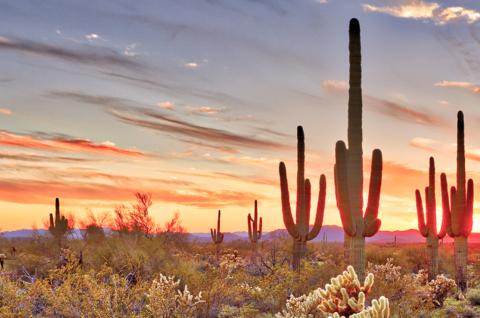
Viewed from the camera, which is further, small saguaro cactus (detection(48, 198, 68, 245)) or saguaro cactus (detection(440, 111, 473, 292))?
small saguaro cactus (detection(48, 198, 68, 245))

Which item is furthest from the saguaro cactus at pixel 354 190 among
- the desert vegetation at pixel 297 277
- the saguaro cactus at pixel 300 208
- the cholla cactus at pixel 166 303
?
the cholla cactus at pixel 166 303

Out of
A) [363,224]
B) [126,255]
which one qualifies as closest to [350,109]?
[363,224]

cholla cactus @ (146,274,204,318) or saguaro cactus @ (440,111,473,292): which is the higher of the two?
saguaro cactus @ (440,111,473,292)

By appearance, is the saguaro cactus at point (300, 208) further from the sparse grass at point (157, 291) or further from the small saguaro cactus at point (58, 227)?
the small saguaro cactus at point (58, 227)

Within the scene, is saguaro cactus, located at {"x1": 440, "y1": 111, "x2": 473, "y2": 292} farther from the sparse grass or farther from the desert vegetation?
the sparse grass

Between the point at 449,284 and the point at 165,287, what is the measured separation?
40.3 ft

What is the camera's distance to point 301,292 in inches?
632

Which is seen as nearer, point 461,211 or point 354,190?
point 354,190

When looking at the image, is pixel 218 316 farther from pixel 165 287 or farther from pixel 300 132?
pixel 300 132

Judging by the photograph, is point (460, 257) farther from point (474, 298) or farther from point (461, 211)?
point (474, 298)

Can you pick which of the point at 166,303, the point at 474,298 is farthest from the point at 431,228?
the point at 166,303

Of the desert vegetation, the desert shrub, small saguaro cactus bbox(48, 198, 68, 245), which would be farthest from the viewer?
small saguaro cactus bbox(48, 198, 68, 245)

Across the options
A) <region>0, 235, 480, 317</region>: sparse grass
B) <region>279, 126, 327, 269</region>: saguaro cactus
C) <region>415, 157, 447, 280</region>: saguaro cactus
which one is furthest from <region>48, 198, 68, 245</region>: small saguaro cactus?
<region>415, 157, 447, 280</region>: saguaro cactus

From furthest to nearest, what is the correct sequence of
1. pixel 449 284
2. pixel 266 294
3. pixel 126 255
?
pixel 449 284
pixel 126 255
pixel 266 294
